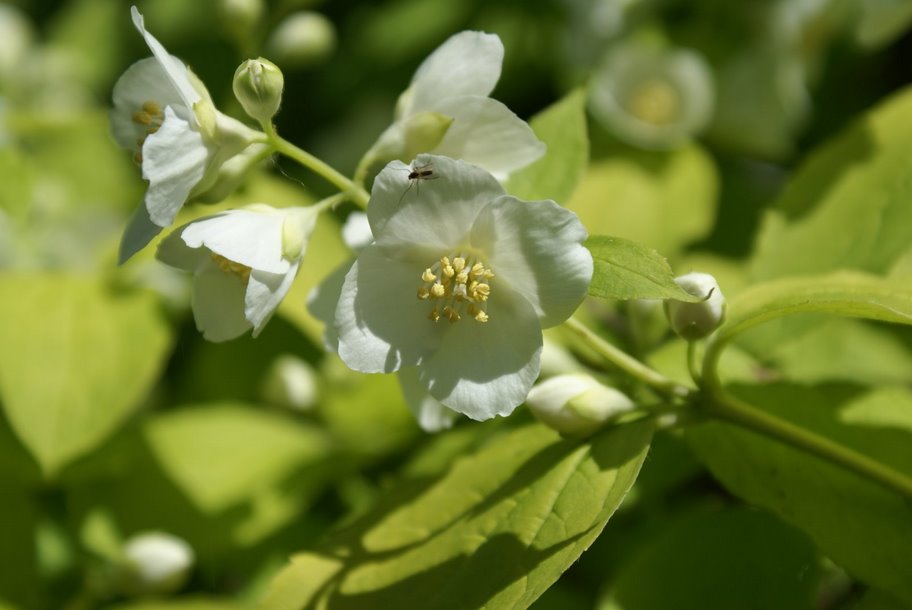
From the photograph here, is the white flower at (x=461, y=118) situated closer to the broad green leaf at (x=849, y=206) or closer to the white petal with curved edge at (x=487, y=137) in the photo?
the white petal with curved edge at (x=487, y=137)

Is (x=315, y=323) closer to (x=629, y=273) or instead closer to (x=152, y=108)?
(x=152, y=108)

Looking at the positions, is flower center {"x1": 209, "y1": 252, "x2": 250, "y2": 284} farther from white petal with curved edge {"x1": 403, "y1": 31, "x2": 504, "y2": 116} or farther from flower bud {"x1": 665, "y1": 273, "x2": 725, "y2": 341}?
flower bud {"x1": 665, "y1": 273, "x2": 725, "y2": 341}

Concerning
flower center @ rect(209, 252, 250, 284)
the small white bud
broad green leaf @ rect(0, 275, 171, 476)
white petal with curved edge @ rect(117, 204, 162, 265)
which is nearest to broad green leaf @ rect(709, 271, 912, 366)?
flower center @ rect(209, 252, 250, 284)

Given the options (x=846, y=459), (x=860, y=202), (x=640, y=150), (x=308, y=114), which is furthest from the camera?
(x=308, y=114)

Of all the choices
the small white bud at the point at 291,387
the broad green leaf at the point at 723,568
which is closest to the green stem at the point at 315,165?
the broad green leaf at the point at 723,568

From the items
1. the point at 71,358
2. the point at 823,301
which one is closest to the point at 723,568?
the point at 823,301

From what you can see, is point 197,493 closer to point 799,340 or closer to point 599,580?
point 599,580

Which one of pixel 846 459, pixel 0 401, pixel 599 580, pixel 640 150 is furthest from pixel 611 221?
pixel 0 401
